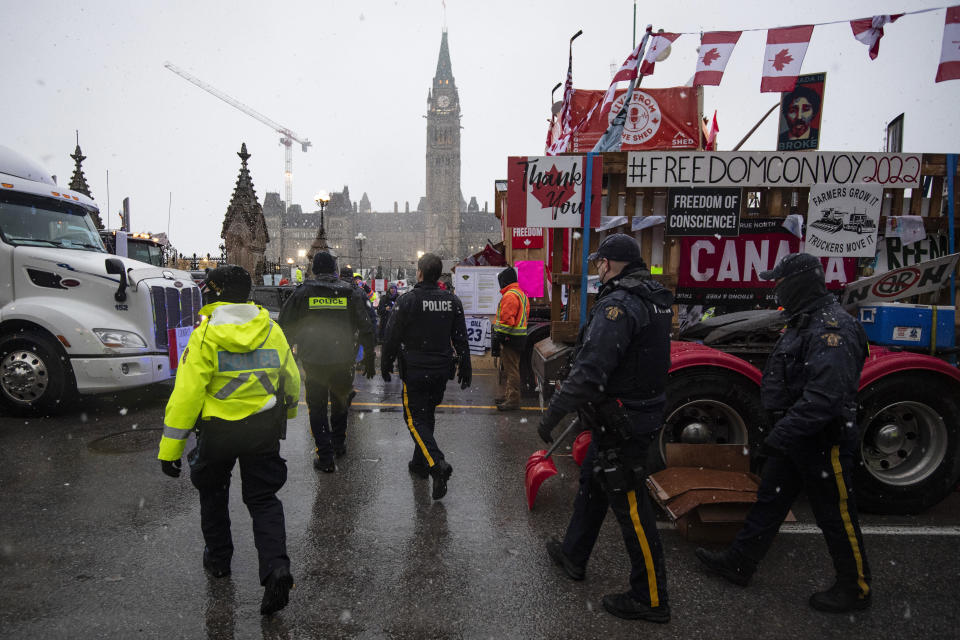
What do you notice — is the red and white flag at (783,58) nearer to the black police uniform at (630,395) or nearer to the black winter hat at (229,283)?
the black police uniform at (630,395)

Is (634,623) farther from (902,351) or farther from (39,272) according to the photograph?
(39,272)

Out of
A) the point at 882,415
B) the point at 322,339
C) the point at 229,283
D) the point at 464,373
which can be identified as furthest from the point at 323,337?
the point at 882,415

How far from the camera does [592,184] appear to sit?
4.85 m

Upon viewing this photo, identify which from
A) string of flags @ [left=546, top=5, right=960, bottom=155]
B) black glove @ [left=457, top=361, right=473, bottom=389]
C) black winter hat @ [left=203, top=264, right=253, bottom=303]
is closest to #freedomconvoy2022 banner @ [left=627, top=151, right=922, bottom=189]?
string of flags @ [left=546, top=5, right=960, bottom=155]

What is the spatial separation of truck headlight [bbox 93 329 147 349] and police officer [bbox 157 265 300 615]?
4506 millimetres

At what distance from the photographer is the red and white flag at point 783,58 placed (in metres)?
6.40

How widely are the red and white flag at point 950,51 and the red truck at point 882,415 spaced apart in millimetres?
4392

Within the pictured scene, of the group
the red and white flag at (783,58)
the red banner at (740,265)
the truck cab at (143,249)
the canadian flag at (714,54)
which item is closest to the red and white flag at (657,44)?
the canadian flag at (714,54)

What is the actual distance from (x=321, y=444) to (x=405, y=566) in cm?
195

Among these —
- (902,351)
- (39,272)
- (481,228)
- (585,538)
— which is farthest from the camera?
(481,228)

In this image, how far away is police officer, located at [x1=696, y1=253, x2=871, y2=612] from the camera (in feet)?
9.05

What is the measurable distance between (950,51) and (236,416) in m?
8.63

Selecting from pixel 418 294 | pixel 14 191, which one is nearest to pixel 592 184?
pixel 418 294

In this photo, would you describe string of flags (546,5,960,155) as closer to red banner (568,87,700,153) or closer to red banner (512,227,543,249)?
red banner (568,87,700,153)
